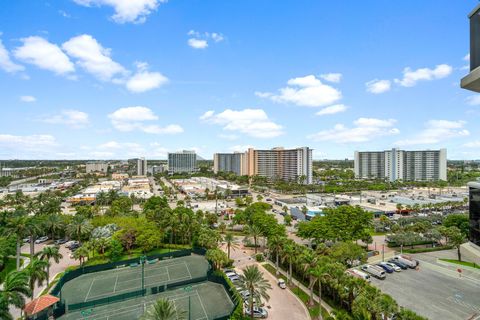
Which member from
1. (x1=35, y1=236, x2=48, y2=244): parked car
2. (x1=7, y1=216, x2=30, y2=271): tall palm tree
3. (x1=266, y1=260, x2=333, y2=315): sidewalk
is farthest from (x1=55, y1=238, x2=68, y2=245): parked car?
(x1=266, y1=260, x2=333, y2=315): sidewalk

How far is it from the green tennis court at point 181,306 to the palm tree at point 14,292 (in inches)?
247

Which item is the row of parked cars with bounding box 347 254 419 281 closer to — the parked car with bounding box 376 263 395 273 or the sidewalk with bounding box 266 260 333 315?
the parked car with bounding box 376 263 395 273

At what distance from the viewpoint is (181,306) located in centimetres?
2805

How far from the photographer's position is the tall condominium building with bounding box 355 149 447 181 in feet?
A: 465

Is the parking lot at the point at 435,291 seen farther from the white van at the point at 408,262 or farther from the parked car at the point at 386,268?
the white van at the point at 408,262

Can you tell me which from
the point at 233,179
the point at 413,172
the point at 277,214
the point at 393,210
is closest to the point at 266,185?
the point at 233,179

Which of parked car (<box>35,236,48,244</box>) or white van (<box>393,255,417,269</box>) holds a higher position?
white van (<box>393,255,417,269</box>)

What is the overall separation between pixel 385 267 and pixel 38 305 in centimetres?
3765

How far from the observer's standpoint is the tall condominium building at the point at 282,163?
453 ft

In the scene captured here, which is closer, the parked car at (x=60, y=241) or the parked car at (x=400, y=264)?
the parked car at (x=400, y=264)

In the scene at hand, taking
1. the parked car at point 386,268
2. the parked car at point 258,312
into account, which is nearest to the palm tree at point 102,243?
the parked car at point 258,312

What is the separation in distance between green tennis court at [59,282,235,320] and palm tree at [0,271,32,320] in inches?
247

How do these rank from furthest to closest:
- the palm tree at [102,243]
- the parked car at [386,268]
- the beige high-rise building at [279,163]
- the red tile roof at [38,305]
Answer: the beige high-rise building at [279,163] < the palm tree at [102,243] < the parked car at [386,268] < the red tile roof at [38,305]

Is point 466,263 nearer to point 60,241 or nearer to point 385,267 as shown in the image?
point 385,267
